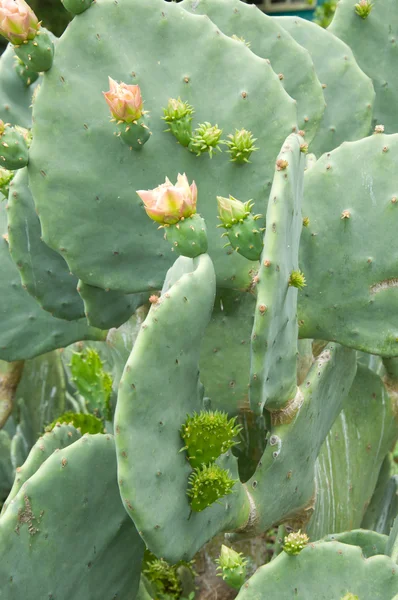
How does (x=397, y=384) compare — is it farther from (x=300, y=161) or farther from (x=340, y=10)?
(x=340, y=10)

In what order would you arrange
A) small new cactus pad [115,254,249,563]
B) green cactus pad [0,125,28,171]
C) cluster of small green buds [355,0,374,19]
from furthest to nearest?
cluster of small green buds [355,0,374,19]
green cactus pad [0,125,28,171]
small new cactus pad [115,254,249,563]

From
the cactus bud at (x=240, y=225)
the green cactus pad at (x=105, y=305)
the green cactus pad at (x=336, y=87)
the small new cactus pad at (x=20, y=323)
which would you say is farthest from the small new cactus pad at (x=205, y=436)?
the green cactus pad at (x=336, y=87)

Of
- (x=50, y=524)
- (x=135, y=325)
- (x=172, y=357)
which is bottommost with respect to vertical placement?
(x=135, y=325)

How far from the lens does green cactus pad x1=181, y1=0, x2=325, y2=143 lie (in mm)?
1809

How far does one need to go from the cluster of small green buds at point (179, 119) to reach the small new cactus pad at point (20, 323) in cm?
57

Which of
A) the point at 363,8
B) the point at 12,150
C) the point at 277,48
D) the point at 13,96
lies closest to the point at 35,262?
the point at 12,150

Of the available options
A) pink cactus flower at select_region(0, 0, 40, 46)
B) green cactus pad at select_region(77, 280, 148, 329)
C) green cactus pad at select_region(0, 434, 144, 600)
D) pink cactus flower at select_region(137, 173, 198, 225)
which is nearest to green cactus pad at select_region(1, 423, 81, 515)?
green cactus pad at select_region(0, 434, 144, 600)

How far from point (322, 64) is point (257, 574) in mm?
Answer: 1285

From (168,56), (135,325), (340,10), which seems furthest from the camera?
(340,10)

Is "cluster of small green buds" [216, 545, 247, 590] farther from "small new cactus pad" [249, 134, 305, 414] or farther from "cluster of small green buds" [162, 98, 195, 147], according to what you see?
"cluster of small green buds" [162, 98, 195, 147]

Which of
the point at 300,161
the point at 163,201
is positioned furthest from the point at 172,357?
the point at 300,161

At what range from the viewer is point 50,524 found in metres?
1.35

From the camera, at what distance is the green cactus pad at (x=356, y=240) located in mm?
1490

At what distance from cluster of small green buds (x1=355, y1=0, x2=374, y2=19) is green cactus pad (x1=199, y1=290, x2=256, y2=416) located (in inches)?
37.3
